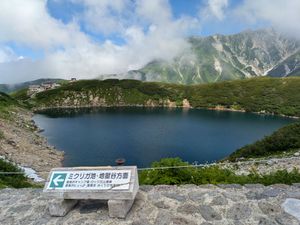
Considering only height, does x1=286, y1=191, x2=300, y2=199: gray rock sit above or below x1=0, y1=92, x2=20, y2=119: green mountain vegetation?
above

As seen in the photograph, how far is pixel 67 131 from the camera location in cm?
5791

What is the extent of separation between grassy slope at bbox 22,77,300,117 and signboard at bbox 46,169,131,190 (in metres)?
101

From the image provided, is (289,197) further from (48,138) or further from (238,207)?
(48,138)

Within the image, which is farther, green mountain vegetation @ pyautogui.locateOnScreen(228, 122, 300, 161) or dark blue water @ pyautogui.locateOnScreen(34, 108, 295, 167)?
dark blue water @ pyautogui.locateOnScreen(34, 108, 295, 167)

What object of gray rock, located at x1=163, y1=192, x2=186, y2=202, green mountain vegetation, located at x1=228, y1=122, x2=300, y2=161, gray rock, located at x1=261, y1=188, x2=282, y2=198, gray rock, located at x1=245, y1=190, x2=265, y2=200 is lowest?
green mountain vegetation, located at x1=228, y1=122, x2=300, y2=161

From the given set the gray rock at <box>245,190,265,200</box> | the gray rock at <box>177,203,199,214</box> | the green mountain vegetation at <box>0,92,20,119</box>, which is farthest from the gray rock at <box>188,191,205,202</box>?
the green mountain vegetation at <box>0,92,20,119</box>

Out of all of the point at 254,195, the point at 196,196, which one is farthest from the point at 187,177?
the point at 254,195

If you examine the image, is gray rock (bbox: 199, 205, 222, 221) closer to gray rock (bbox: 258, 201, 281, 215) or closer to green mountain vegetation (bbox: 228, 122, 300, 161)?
gray rock (bbox: 258, 201, 281, 215)

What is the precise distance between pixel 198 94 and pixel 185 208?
119 meters

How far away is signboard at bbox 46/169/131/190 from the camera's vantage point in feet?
19.5

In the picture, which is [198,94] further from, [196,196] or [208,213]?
[208,213]

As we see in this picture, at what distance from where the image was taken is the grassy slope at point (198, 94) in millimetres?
106125

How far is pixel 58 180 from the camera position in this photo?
247 inches

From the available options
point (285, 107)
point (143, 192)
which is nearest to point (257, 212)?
point (143, 192)
